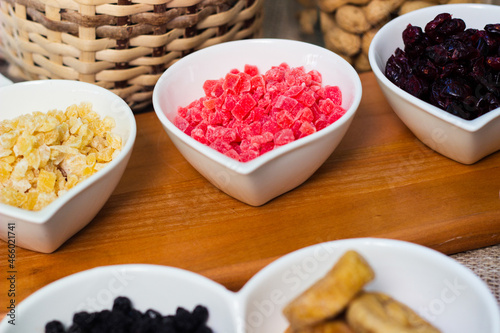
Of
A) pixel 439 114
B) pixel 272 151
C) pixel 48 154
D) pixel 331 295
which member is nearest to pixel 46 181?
pixel 48 154

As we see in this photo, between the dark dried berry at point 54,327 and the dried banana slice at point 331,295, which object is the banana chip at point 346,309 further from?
the dark dried berry at point 54,327

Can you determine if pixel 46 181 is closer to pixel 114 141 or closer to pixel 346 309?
pixel 114 141

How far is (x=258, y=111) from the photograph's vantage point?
116cm

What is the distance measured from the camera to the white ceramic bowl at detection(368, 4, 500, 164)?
3.56ft

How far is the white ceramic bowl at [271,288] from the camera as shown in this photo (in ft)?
2.68

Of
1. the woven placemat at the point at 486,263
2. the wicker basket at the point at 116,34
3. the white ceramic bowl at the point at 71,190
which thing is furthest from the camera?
the wicker basket at the point at 116,34

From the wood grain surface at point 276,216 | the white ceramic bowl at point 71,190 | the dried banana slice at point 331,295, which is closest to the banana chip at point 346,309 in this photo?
the dried banana slice at point 331,295

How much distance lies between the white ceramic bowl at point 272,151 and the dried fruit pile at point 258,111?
37mm

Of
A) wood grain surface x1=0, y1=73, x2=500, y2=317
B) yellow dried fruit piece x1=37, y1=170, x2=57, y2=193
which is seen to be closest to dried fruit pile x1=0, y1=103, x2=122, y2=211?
yellow dried fruit piece x1=37, y1=170, x2=57, y2=193

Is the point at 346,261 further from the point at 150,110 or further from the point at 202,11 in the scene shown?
the point at 150,110

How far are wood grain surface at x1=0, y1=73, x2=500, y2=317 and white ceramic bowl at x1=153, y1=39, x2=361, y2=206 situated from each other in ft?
0.22

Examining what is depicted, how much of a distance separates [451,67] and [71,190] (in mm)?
812

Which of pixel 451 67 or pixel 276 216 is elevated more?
pixel 451 67

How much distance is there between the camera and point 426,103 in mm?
1116
